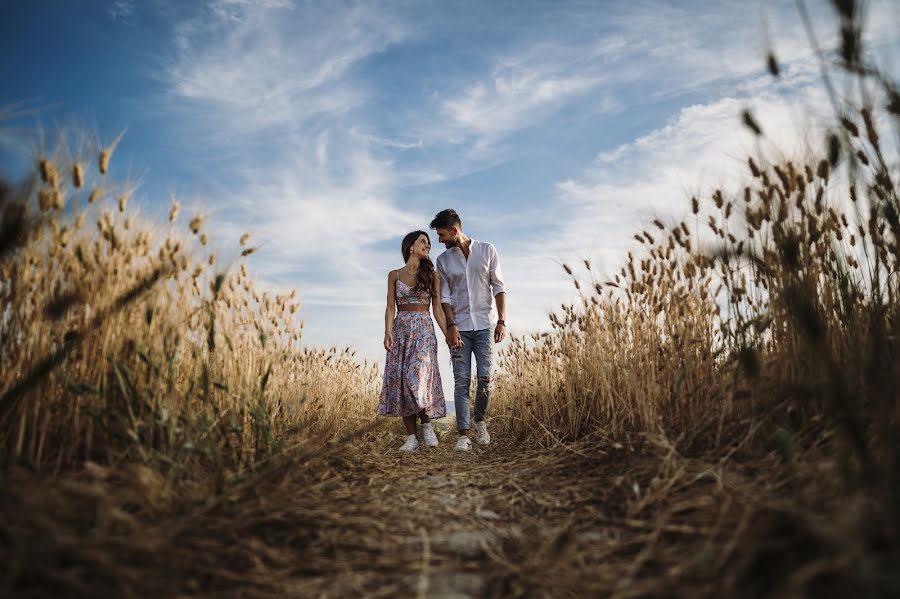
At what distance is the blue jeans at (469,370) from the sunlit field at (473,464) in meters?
1.19

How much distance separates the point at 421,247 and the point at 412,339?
90 centimetres

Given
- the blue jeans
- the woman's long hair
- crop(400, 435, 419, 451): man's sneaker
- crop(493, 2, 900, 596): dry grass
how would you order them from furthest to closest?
the woman's long hair → the blue jeans → crop(400, 435, 419, 451): man's sneaker → crop(493, 2, 900, 596): dry grass

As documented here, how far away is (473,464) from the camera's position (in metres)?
3.58

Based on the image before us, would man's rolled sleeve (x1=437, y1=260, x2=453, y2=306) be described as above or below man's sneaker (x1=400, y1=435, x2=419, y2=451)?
above

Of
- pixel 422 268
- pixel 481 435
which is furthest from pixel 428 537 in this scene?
pixel 422 268

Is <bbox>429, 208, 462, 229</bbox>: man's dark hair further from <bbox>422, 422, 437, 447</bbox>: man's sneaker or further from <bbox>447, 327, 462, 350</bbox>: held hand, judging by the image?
<bbox>422, 422, 437, 447</bbox>: man's sneaker

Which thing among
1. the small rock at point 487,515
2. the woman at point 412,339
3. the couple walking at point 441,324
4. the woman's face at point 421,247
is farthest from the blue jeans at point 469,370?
the small rock at point 487,515

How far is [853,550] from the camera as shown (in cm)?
96

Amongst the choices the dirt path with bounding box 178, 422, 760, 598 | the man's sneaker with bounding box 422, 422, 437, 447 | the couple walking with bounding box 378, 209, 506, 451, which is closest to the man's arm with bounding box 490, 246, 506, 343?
the couple walking with bounding box 378, 209, 506, 451

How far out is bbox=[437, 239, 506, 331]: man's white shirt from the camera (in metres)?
4.70

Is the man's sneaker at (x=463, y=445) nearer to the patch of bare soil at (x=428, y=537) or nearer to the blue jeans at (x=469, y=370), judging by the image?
the blue jeans at (x=469, y=370)

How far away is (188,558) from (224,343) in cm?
158

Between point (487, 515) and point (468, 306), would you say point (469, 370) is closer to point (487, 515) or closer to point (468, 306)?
point (468, 306)

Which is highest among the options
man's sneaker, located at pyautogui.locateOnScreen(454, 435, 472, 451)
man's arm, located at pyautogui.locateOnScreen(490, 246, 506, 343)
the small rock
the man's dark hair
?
the man's dark hair
